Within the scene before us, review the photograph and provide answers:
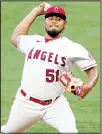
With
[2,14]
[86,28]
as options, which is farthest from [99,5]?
[2,14]

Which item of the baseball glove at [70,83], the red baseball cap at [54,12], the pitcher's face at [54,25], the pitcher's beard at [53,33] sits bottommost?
the baseball glove at [70,83]

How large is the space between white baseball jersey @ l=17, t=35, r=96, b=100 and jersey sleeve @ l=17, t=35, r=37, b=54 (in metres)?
0.06

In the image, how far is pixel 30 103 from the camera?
643cm

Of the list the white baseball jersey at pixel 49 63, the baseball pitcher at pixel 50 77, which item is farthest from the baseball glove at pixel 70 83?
the white baseball jersey at pixel 49 63

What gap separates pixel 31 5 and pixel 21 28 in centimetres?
998

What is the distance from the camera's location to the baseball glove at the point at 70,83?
6.09 meters

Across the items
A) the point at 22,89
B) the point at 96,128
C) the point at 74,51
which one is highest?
the point at 74,51

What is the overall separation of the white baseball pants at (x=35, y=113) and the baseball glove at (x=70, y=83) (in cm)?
28

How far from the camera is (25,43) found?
6578mm

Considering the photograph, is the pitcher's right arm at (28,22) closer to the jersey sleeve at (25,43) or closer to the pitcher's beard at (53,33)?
the jersey sleeve at (25,43)

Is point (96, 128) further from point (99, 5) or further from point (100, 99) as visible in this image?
point (99, 5)

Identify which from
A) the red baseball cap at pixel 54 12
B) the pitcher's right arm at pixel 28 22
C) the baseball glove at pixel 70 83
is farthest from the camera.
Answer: the pitcher's right arm at pixel 28 22

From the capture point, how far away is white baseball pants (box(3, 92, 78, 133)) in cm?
632

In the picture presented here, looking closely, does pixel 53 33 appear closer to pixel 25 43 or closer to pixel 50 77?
pixel 25 43
